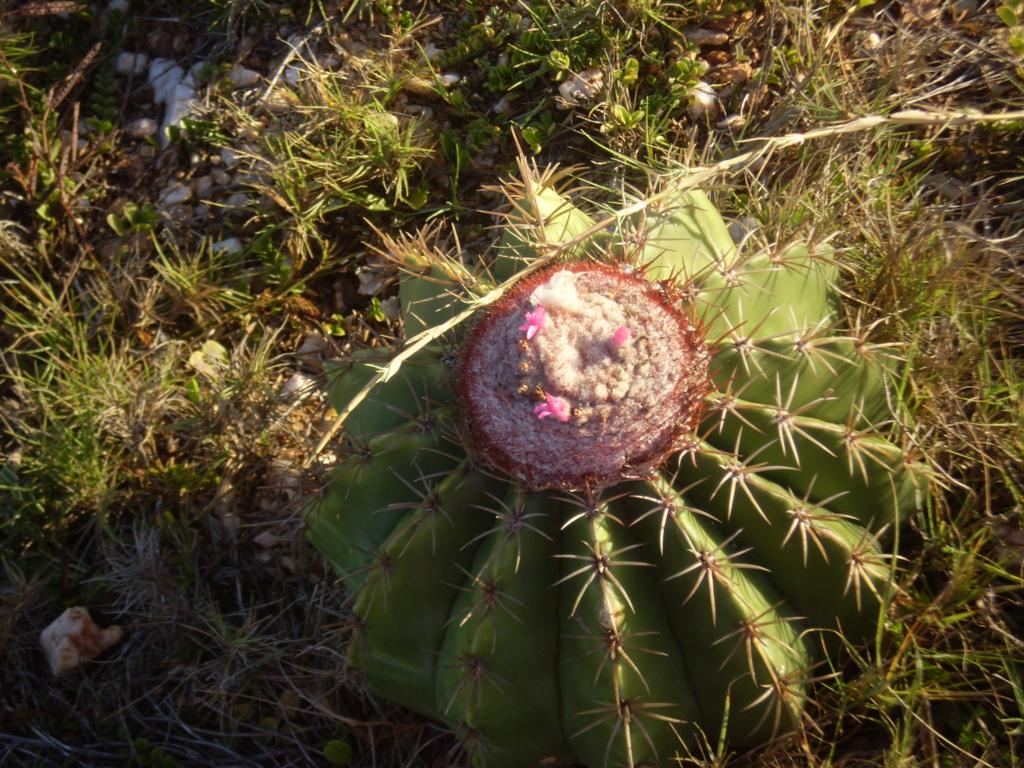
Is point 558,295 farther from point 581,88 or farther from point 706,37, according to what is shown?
point 706,37

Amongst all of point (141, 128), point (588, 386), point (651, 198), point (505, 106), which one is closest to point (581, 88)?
point (505, 106)

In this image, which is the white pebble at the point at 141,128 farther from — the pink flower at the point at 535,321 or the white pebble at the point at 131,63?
the pink flower at the point at 535,321

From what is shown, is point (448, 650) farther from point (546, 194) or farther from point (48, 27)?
point (48, 27)

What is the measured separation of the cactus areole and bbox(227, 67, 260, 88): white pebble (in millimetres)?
2044

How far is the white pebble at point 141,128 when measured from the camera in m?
3.44

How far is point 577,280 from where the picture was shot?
1814 millimetres

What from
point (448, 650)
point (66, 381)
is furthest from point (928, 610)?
point (66, 381)

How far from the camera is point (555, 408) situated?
167 cm

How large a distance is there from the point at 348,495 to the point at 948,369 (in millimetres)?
1416

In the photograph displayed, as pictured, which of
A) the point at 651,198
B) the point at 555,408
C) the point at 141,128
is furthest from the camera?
the point at 141,128

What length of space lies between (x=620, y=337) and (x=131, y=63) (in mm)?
2682

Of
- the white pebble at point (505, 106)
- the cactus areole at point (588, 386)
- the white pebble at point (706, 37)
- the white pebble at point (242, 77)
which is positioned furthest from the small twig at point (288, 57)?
the cactus areole at point (588, 386)

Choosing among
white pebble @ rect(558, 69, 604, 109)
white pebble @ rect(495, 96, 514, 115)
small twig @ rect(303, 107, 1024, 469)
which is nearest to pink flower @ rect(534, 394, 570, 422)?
small twig @ rect(303, 107, 1024, 469)

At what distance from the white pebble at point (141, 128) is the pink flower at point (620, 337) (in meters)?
2.43
